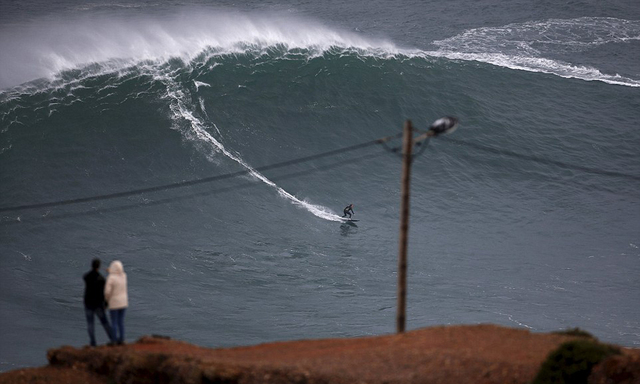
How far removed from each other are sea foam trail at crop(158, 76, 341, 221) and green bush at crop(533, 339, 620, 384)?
19069 millimetres

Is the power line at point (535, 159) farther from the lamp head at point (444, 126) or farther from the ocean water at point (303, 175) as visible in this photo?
the lamp head at point (444, 126)

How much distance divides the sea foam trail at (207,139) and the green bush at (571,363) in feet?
62.6

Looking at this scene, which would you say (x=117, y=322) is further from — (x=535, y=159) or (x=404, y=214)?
(x=535, y=159)

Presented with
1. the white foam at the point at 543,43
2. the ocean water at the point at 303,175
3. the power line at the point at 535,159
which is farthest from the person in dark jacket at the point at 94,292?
the white foam at the point at 543,43

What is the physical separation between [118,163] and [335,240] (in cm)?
870

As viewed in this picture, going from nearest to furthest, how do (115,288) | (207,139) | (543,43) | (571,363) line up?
(571,363) → (115,288) → (207,139) → (543,43)

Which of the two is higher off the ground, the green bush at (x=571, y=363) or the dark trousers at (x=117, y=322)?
the dark trousers at (x=117, y=322)

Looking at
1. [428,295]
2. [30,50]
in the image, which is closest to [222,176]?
[428,295]

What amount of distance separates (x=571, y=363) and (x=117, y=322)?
21.7 feet

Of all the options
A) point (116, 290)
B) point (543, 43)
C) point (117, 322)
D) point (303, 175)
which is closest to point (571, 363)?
point (116, 290)

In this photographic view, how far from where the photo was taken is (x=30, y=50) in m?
38.4

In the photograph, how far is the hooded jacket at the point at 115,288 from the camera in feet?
41.6

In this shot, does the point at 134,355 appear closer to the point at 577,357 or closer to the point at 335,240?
the point at 577,357

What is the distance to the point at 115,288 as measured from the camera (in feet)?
41.8
